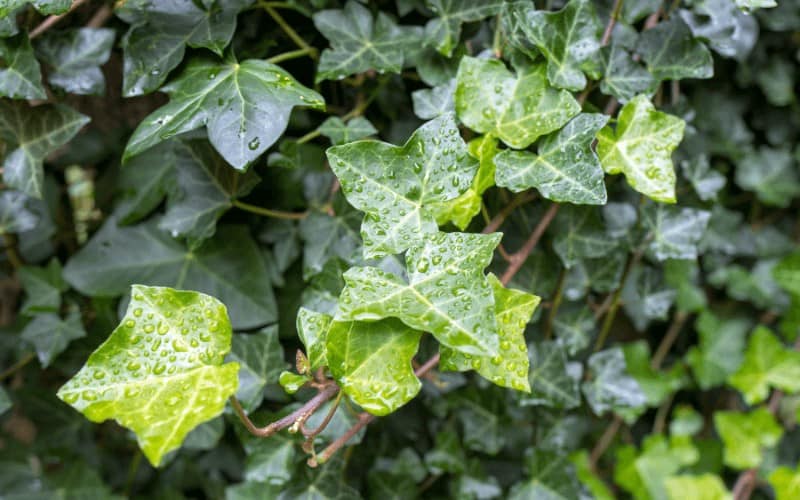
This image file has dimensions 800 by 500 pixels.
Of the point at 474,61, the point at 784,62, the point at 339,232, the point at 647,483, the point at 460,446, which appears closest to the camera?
the point at 474,61

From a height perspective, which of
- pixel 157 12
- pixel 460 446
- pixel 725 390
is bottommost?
pixel 725 390

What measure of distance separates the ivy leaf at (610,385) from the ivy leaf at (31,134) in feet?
2.80

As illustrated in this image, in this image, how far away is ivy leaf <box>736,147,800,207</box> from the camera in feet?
4.44

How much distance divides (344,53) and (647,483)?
0.92 meters

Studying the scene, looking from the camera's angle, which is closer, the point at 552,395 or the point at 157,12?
the point at 157,12

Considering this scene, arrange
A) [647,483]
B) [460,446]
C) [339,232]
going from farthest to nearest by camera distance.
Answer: [647,483] < [460,446] < [339,232]

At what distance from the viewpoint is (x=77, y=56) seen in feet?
3.02

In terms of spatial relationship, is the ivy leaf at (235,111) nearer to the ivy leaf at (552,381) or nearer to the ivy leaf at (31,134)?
the ivy leaf at (31,134)

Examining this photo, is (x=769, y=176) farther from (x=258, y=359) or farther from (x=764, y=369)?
(x=258, y=359)

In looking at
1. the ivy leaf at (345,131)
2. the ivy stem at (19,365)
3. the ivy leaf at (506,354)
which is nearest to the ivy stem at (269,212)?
the ivy leaf at (345,131)

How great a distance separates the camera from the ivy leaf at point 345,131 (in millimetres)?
880

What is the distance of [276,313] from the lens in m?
0.98

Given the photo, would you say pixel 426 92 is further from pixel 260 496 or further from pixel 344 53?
pixel 260 496

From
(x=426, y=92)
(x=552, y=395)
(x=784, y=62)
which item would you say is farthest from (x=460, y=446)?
(x=784, y=62)
